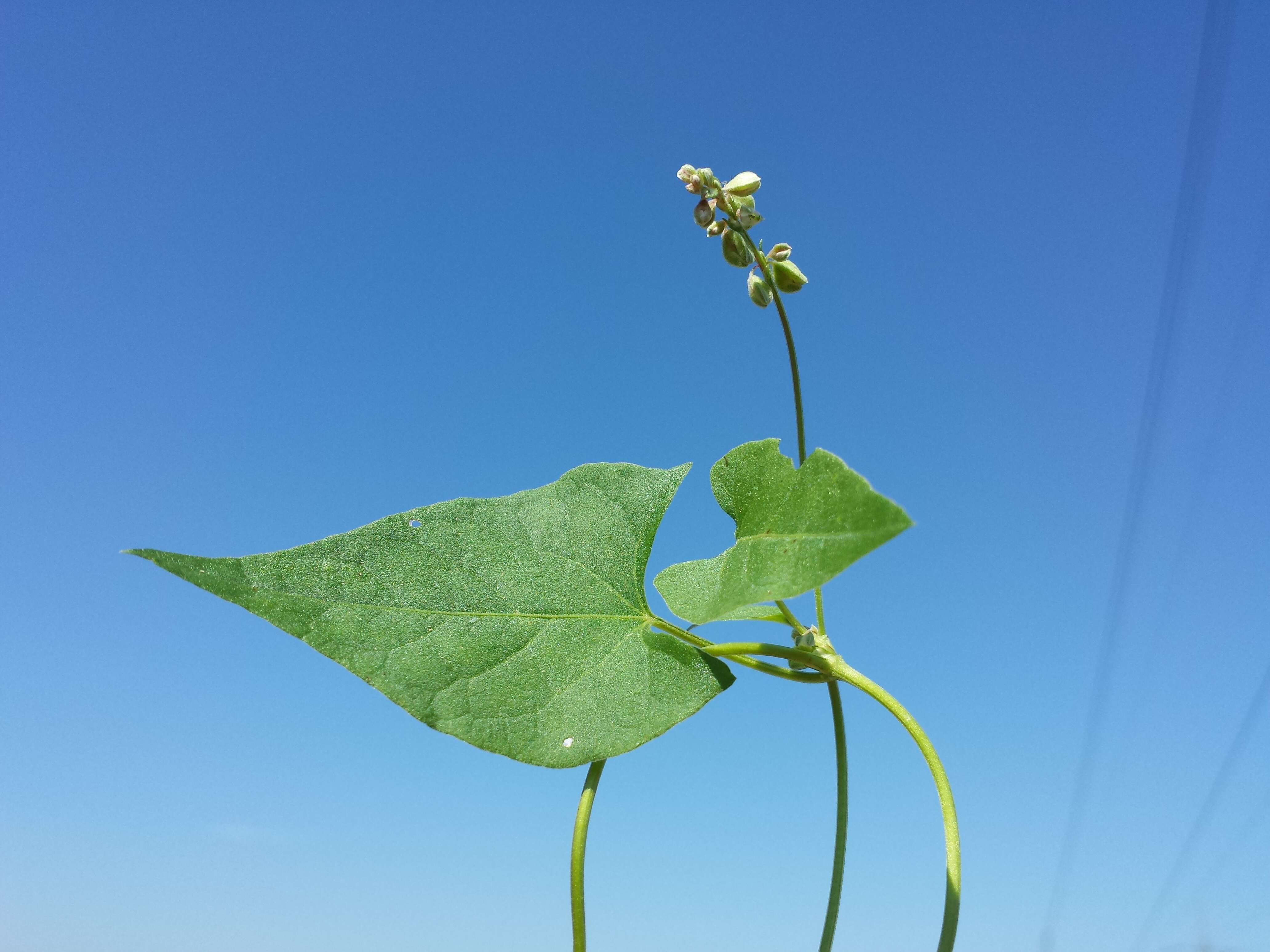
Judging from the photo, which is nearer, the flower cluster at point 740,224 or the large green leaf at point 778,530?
the large green leaf at point 778,530

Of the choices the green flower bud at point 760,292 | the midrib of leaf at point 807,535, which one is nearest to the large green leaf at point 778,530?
the midrib of leaf at point 807,535

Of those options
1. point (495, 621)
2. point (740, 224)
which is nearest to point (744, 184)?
point (740, 224)

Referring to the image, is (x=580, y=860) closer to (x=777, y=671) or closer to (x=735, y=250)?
(x=777, y=671)

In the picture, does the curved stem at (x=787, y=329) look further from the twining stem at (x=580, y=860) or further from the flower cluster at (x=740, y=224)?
the twining stem at (x=580, y=860)

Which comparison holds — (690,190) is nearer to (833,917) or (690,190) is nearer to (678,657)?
(678,657)

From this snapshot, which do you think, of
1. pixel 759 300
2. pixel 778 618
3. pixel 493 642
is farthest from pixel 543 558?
pixel 759 300
